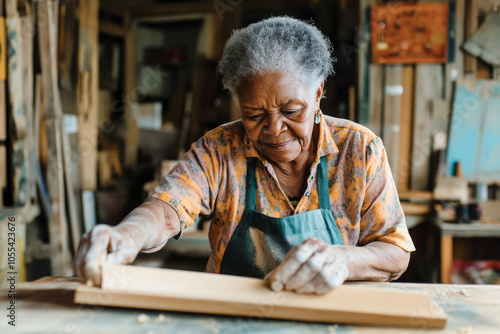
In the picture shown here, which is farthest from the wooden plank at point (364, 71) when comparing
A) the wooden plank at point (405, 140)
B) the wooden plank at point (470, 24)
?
the wooden plank at point (470, 24)

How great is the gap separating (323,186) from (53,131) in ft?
9.20

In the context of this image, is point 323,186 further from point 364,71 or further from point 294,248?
point 364,71

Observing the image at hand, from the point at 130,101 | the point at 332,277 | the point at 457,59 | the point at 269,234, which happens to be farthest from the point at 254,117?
the point at 130,101

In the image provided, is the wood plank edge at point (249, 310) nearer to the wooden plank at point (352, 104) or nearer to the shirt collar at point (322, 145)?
the shirt collar at point (322, 145)

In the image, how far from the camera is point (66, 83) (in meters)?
4.20

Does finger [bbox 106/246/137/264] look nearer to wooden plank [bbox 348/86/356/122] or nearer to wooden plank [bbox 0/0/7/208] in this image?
wooden plank [bbox 0/0/7/208]

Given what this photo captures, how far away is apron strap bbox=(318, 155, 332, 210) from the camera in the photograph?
183 cm

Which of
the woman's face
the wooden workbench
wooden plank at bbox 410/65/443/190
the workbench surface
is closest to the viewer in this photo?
the workbench surface

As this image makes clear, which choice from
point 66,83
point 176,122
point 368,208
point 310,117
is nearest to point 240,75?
point 310,117

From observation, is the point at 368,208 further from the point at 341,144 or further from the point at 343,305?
the point at 343,305

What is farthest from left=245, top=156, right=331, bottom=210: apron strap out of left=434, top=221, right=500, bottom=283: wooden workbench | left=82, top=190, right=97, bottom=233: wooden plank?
left=82, top=190, right=97, bottom=233: wooden plank

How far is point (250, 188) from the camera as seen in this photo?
6.21 feet

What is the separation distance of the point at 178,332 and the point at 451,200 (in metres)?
3.37

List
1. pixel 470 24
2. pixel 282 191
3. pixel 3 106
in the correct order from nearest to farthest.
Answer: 1. pixel 282 191
2. pixel 3 106
3. pixel 470 24
